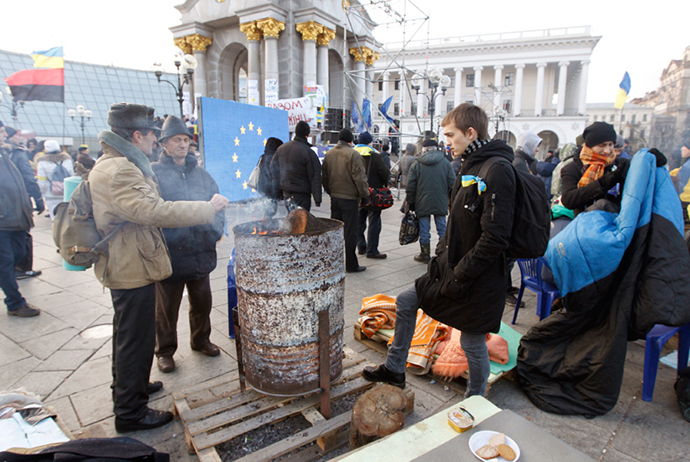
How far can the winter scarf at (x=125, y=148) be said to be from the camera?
2.16 metres

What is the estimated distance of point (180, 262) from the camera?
2.99m

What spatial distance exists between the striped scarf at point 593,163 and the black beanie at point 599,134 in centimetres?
6

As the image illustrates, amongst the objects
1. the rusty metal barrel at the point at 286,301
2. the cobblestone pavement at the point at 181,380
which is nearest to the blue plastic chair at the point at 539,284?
the cobblestone pavement at the point at 181,380

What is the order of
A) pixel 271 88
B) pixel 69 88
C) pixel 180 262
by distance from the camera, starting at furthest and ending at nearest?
pixel 69 88
pixel 271 88
pixel 180 262

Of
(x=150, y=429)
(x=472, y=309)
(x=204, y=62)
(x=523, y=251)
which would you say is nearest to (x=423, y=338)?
(x=472, y=309)

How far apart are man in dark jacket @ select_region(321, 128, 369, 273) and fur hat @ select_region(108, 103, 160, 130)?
338 cm

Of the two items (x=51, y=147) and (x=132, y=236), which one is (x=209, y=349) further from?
(x=51, y=147)

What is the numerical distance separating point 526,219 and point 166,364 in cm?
290

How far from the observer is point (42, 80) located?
10625 millimetres

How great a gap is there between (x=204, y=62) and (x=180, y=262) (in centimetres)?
1800

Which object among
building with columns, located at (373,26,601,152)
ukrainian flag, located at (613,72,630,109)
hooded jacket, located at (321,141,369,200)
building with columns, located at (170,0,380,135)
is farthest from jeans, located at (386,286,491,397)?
building with columns, located at (373,26,601,152)

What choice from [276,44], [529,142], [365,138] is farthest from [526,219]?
[276,44]

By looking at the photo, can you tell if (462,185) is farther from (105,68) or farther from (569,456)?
(105,68)

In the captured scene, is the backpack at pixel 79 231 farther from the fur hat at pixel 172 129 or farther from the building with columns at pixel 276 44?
the building with columns at pixel 276 44
